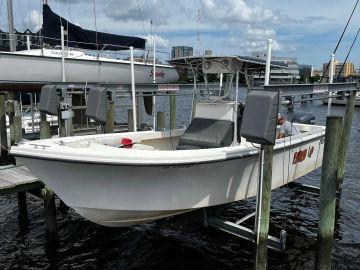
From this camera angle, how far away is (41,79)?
14414 millimetres

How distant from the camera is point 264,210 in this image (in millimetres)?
5945

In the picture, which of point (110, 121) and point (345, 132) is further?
point (110, 121)

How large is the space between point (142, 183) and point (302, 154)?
12.5 ft

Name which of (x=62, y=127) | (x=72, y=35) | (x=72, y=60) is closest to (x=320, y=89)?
(x=62, y=127)

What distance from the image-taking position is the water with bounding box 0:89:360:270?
744 cm

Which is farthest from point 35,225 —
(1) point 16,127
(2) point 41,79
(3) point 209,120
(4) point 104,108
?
(2) point 41,79

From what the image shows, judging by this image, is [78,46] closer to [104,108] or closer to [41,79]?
[41,79]

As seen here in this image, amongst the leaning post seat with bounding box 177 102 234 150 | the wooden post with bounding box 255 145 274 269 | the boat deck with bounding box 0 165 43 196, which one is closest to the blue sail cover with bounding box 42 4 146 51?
the boat deck with bounding box 0 165 43 196

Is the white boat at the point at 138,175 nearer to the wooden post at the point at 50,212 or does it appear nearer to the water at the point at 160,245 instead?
the water at the point at 160,245

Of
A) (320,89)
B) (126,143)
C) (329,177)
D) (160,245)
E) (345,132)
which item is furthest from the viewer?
(345,132)

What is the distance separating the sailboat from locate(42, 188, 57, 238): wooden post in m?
7.38

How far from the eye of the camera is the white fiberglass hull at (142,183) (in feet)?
19.3

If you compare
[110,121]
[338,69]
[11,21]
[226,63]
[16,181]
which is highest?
[11,21]

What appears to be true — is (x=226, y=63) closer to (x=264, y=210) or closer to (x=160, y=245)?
(x=264, y=210)
